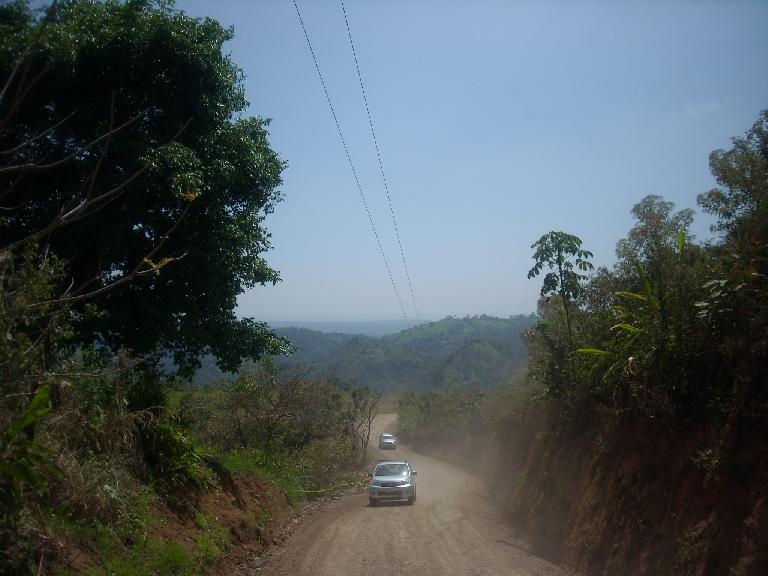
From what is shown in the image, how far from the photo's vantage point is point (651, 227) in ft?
41.7

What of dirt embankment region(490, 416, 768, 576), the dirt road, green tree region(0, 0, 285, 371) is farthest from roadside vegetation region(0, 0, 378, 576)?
dirt embankment region(490, 416, 768, 576)

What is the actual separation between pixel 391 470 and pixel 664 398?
14.2 m

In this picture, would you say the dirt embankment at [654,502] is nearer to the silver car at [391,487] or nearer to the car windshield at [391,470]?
the silver car at [391,487]

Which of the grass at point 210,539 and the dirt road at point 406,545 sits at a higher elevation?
the grass at point 210,539

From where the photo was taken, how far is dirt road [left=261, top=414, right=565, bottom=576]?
1073 cm

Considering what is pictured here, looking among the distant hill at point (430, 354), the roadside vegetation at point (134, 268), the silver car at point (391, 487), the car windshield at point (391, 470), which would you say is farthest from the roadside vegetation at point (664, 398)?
the distant hill at point (430, 354)

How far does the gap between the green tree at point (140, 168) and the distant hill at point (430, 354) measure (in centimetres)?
5291

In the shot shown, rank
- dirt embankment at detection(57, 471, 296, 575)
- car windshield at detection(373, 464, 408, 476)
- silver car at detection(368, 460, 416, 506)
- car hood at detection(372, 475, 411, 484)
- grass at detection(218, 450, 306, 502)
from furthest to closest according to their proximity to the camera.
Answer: car windshield at detection(373, 464, 408, 476) < car hood at detection(372, 475, 411, 484) < silver car at detection(368, 460, 416, 506) < grass at detection(218, 450, 306, 502) < dirt embankment at detection(57, 471, 296, 575)

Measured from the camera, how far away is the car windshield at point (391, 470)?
2172 centimetres

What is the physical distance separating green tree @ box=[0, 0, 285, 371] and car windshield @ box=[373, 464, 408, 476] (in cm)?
1046

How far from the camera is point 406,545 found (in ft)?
41.6

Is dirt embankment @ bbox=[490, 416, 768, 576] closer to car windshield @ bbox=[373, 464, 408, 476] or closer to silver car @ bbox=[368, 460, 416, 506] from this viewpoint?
silver car @ bbox=[368, 460, 416, 506]

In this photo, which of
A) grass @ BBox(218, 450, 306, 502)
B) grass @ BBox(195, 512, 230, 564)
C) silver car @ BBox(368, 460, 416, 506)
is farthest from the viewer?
silver car @ BBox(368, 460, 416, 506)

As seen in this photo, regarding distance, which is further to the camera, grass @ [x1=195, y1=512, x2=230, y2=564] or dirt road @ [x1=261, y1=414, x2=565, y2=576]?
dirt road @ [x1=261, y1=414, x2=565, y2=576]
